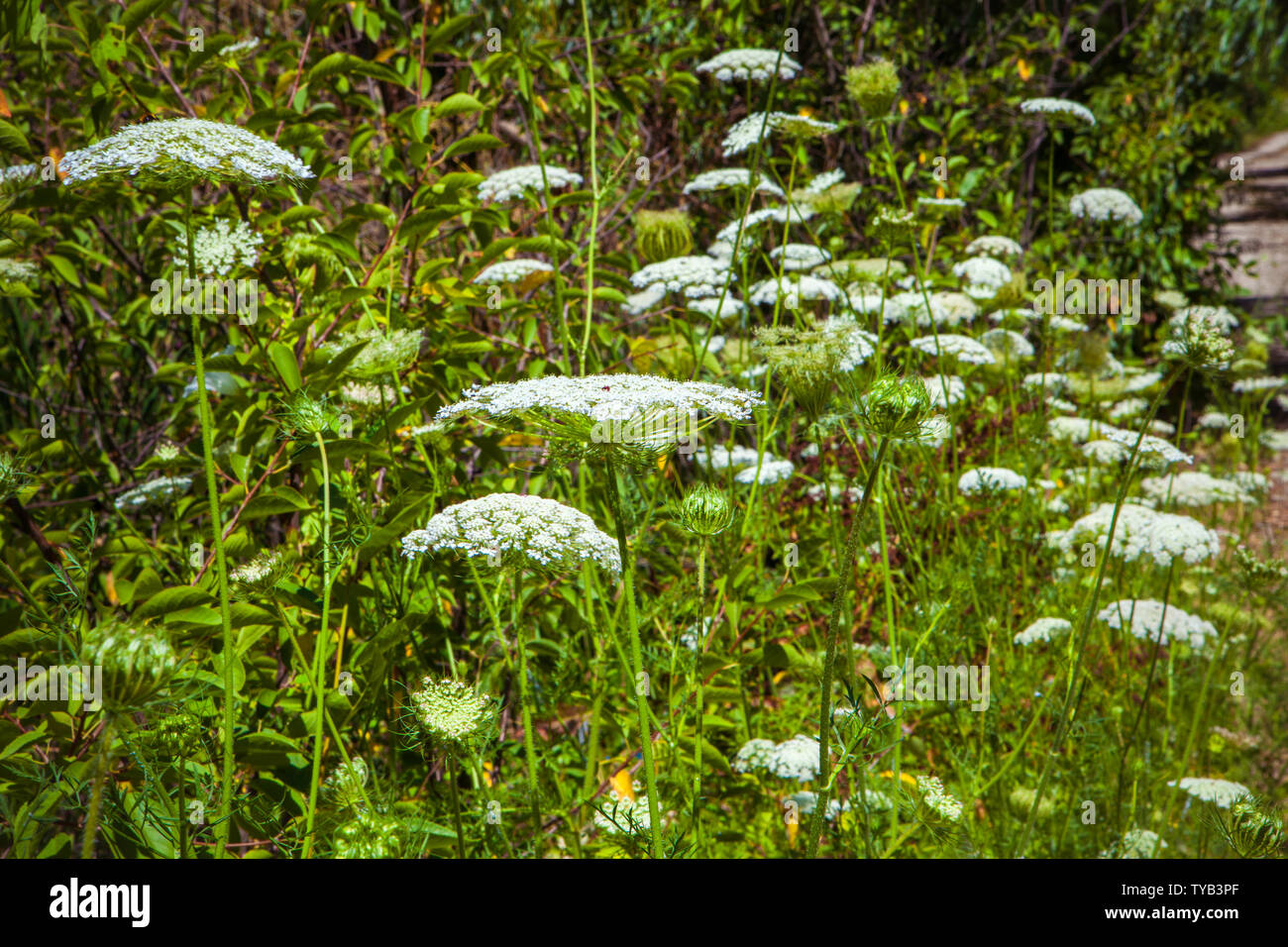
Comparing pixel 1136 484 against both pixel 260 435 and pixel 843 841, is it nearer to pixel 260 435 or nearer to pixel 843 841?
pixel 843 841

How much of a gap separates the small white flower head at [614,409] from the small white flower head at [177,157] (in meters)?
0.44

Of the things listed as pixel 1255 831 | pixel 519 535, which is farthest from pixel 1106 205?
pixel 519 535

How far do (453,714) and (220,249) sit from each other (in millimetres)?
1034

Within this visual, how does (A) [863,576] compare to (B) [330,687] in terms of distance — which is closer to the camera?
(B) [330,687]

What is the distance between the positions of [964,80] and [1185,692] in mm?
3455

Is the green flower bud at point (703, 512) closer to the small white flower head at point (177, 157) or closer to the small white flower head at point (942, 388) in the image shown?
the small white flower head at point (177, 157)

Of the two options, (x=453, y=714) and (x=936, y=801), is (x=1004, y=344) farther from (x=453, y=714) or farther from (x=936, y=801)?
(x=453, y=714)

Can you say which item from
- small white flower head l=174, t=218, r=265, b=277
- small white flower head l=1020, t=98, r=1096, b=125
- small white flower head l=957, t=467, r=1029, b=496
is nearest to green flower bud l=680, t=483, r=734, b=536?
small white flower head l=174, t=218, r=265, b=277

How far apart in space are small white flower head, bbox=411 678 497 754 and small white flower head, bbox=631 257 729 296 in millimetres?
1156

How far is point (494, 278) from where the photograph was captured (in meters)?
2.34

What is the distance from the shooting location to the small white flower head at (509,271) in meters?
2.31

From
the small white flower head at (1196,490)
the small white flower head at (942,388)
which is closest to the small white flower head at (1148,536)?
the small white flower head at (942,388)

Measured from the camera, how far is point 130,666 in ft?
2.96
